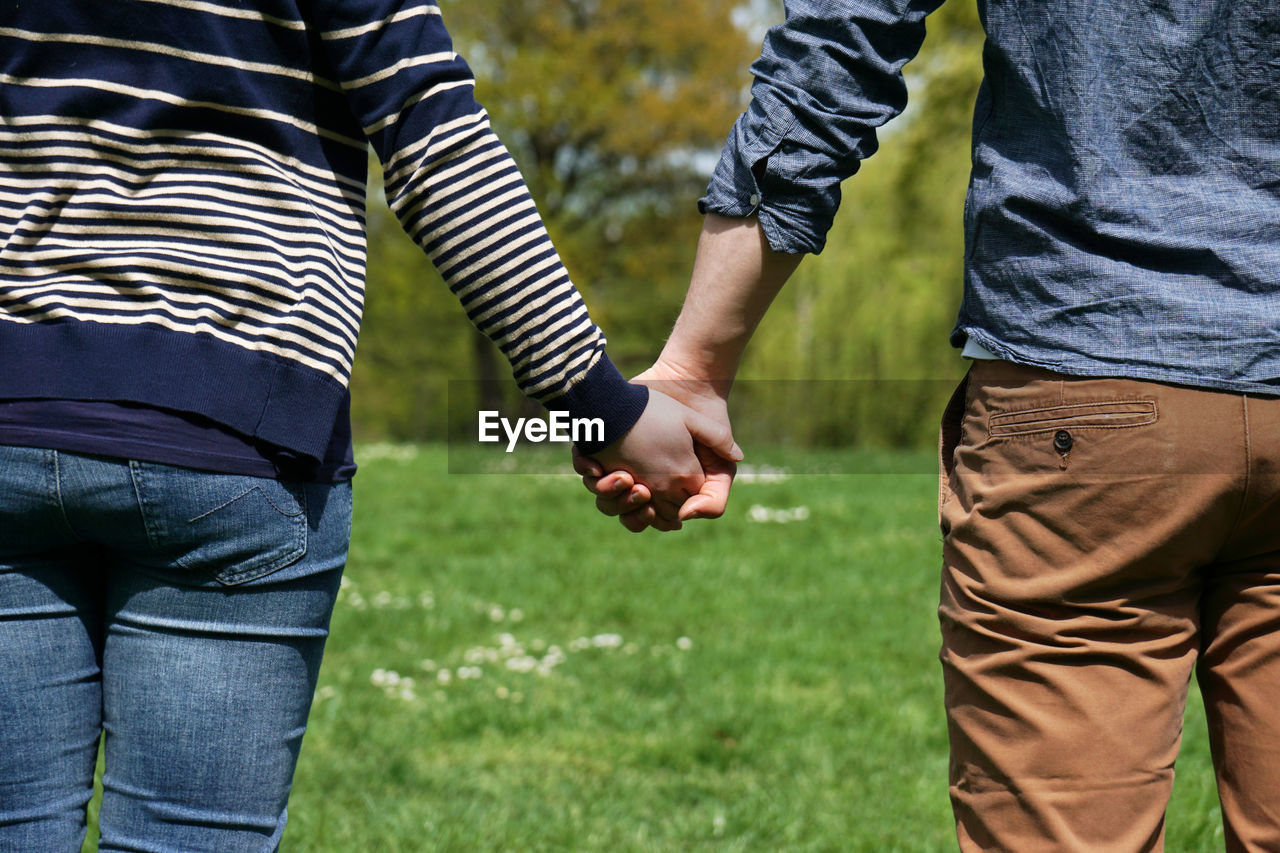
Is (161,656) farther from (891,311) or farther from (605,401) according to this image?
(891,311)

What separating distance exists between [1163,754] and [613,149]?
2103 cm

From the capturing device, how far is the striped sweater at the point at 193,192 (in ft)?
4.13

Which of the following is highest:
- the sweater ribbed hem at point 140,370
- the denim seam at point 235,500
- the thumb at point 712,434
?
the sweater ribbed hem at point 140,370

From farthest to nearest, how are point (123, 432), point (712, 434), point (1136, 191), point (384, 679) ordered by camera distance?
point (384, 679)
point (712, 434)
point (1136, 191)
point (123, 432)

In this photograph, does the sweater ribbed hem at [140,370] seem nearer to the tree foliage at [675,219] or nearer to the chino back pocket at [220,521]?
the chino back pocket at [220,521]

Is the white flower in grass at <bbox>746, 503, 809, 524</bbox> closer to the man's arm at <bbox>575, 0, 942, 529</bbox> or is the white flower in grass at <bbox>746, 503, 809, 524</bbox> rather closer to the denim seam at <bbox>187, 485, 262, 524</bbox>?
the man's arm at <bbox>575, 0, 942, 529</bbox>

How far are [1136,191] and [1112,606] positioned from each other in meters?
0.48

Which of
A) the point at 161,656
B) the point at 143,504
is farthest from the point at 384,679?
the point at 143,504

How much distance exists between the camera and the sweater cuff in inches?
61.5

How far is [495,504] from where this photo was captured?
29.3ft

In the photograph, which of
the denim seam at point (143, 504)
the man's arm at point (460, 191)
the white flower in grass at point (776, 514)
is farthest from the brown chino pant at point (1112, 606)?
the white flower in grass at point (776, 514)

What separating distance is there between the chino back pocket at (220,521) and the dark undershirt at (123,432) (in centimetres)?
2

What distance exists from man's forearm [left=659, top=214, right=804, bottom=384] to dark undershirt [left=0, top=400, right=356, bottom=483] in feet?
2.48

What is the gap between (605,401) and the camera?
1.60m
